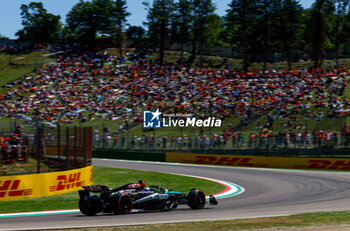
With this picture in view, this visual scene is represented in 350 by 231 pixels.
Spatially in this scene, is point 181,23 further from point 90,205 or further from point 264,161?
point 90,205

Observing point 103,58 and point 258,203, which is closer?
point 258,203

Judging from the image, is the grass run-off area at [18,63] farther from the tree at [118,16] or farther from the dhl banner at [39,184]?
the dhl banner at [39,184]

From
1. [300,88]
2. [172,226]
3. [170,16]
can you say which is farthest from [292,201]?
[170,16]

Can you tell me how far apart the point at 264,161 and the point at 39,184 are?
16.4m

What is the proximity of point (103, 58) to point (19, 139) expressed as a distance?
35.7 meters

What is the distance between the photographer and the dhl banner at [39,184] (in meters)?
14.3

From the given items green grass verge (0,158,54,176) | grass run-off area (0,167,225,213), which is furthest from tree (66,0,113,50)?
green grass verge (0,158,54,176)

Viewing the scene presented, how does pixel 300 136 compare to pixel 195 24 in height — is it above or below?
below

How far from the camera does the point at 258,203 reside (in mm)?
13742

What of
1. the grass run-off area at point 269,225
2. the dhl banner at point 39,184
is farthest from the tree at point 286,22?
the grass run-off area at point 269,225

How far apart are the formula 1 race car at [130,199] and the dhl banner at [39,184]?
12.9 feet

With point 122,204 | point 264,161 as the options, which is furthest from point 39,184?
point 264,161

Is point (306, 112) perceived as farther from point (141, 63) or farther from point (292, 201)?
point (141, 63)

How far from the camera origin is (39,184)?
15180 millimetres
